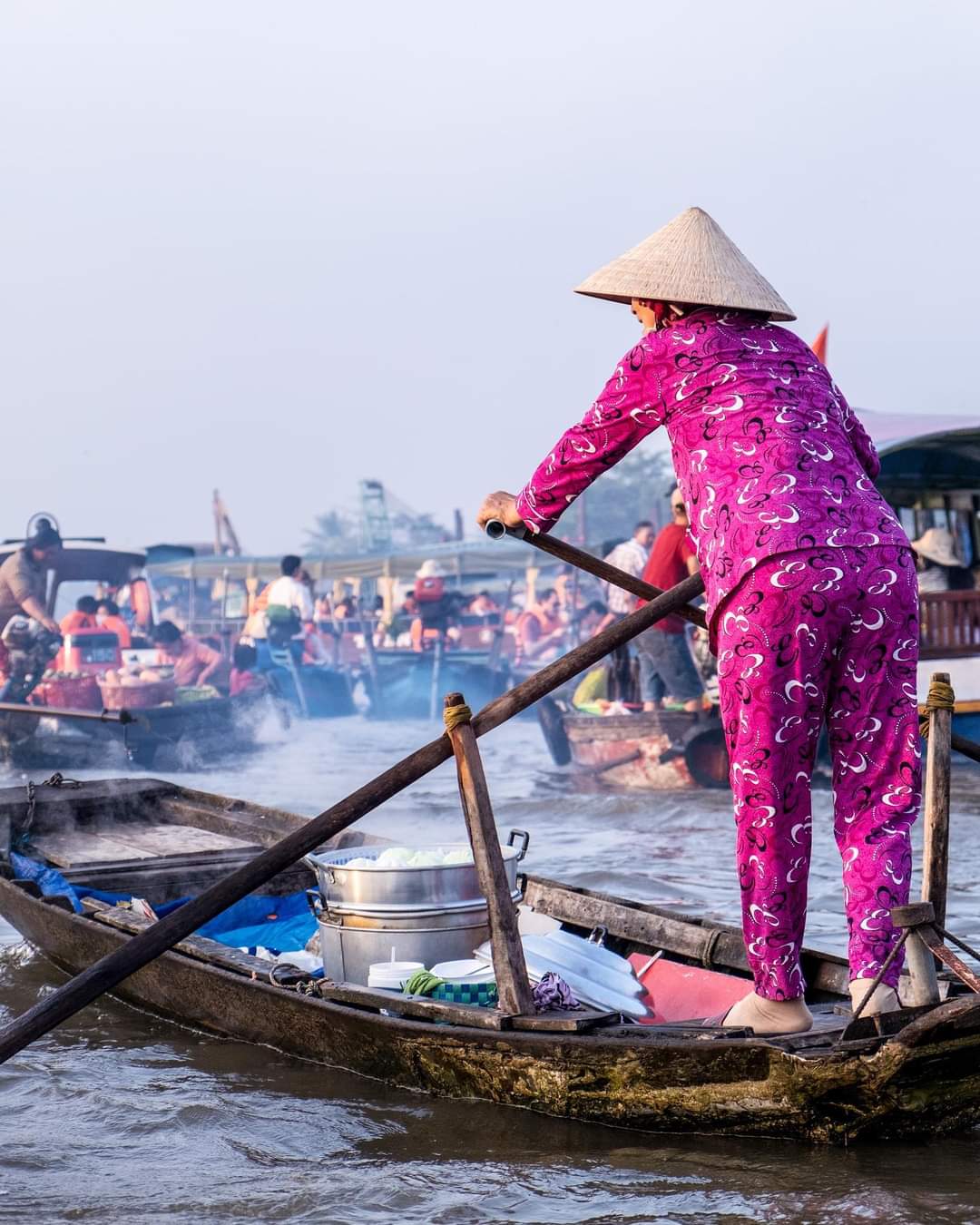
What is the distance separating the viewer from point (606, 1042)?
9.82ft

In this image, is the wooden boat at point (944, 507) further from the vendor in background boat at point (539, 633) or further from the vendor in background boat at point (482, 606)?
the vendor in background boat at point (482, 606)

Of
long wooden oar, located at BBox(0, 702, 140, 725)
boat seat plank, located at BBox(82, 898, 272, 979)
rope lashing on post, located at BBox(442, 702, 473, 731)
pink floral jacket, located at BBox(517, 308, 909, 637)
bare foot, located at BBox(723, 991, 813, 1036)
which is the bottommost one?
boat seat plank, located at BBox(82, 898, 272, 979)

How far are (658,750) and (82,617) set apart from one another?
720 cm

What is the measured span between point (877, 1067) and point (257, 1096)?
1.67m

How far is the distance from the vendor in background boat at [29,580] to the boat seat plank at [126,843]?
8.39 meters

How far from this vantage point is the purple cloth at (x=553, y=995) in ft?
10.9

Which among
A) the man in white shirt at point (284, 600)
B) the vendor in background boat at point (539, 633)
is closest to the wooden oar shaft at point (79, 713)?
the man in white shirt at point (284, 600)

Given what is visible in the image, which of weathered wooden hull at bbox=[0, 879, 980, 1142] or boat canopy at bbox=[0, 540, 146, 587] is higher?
boat canopy at bbox=[0, 540, 146, 587]

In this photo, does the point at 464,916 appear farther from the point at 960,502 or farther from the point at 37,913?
the point at 960,502

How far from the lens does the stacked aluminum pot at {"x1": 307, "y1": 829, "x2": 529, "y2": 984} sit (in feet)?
12.2

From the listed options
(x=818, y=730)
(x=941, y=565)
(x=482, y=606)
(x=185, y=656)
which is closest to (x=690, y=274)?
(x=818, y=730)

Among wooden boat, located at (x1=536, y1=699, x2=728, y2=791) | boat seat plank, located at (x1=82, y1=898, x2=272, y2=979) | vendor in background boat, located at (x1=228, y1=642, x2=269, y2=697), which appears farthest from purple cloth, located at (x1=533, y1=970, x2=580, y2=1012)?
vendor in background boat, located at (x1=228, y1=642, x2=269, y2=697)

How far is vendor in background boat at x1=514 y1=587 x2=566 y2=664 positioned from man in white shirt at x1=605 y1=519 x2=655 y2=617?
7.99 meters

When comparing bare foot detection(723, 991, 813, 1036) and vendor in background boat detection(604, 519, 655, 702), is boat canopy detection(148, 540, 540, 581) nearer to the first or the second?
vendor in background boat detection(604, 519, 655, 702)
